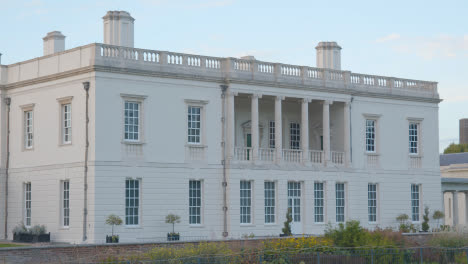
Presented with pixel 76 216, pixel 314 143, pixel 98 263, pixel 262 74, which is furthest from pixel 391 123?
pixel 98 263

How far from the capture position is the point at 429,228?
53781 millimetres

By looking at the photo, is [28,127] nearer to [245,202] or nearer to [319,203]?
[245,202]

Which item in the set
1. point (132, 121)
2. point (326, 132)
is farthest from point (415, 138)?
point (132, 121)

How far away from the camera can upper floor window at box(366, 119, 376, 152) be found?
5294cm

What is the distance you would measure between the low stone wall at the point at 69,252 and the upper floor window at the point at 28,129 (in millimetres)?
15103

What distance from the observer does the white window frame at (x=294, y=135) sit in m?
51.9

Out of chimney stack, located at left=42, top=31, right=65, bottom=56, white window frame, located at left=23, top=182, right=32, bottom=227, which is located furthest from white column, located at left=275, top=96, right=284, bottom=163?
white window frame, located at left=23, top=182, right=32, bottom=227

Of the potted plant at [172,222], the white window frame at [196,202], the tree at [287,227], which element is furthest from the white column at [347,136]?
the potted plant at [172,222]

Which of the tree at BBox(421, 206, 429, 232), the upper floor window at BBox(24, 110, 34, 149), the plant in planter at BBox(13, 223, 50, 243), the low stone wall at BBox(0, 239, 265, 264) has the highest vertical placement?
the upper floor window at BBox(24, 110, 34, 149)

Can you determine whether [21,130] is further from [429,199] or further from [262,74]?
[429,199]

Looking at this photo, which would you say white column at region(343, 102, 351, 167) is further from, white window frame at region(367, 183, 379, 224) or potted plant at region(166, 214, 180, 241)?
potted plant at region(166, 214, 180, 241)

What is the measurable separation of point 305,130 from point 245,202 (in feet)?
18.2

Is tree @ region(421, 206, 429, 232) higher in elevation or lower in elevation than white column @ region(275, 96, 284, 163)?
lower

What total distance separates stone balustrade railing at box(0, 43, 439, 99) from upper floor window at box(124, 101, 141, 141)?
70.0 inches
